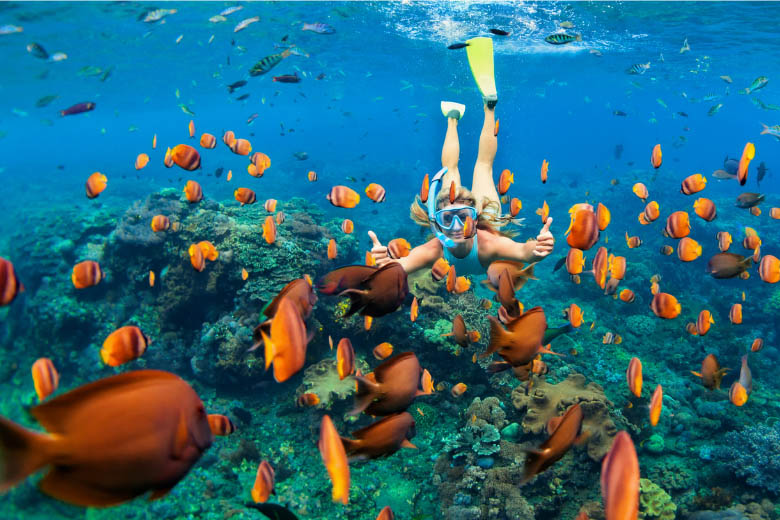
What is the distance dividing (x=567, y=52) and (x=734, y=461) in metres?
36.6

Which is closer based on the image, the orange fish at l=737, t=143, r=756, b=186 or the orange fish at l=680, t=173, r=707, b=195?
the orange fish at l=737, t=143, r=756, b=186

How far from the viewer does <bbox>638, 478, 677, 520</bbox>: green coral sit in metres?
5.41

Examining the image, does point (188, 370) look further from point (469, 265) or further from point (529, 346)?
point (529, 346)

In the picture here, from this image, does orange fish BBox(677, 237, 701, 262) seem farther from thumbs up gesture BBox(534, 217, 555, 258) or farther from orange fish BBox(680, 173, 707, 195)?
thumbs up gesture BBox(534, 217, 555, 258)

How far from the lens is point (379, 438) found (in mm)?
2363

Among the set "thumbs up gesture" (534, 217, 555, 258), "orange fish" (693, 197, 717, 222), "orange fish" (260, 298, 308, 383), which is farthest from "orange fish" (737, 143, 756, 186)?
"orange fish" (260, 298, 308, 383)

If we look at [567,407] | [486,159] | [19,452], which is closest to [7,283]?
[19,452]

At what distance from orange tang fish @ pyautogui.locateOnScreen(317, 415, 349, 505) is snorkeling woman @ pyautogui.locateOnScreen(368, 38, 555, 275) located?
2445mm

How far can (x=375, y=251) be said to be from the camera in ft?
14.3

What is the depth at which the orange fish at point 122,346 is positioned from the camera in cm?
407

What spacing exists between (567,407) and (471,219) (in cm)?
415

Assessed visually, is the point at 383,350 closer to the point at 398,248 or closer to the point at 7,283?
the point at 398,248

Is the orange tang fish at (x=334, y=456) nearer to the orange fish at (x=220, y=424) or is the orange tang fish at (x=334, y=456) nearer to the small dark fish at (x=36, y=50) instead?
the orange fish at (x=220, y=424)

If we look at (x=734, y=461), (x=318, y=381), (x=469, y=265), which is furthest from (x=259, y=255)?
(x=734, y=461)
